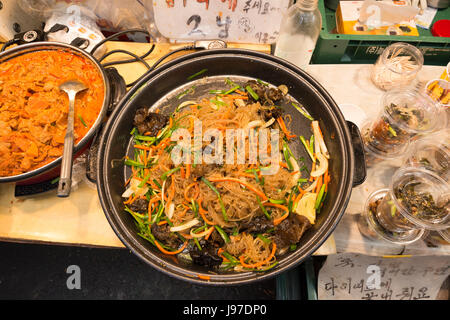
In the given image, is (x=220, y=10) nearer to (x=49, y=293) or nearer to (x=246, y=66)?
(x=246, y=66)

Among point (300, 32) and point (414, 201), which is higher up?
point (300, 32)

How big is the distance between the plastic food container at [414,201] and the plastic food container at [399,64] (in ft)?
2.88

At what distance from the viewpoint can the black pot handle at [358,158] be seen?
1.66 meters

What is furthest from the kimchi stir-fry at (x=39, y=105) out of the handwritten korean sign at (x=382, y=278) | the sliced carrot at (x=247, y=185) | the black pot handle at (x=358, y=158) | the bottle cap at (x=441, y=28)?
the bottle cap at (x=441, y=28)

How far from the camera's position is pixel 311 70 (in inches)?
94.3

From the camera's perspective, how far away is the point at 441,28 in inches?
A: 97.3

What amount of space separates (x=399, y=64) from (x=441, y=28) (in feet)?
2.34

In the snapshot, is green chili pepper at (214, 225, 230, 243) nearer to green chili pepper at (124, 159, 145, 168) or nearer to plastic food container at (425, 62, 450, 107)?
green chili pepper at (124, 159, 145, 168)

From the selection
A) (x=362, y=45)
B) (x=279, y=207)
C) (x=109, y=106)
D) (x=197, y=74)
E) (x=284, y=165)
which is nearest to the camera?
(x=279, y=207)

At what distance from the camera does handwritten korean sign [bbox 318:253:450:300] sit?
218 cm

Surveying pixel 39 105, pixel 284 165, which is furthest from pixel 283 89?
pixel 39 105

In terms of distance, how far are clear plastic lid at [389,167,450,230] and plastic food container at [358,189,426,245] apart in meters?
0.17

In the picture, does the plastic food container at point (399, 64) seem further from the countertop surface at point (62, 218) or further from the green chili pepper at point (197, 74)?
the green chili pepper at point (197, 74)

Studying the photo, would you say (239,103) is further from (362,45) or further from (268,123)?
(362,45)
